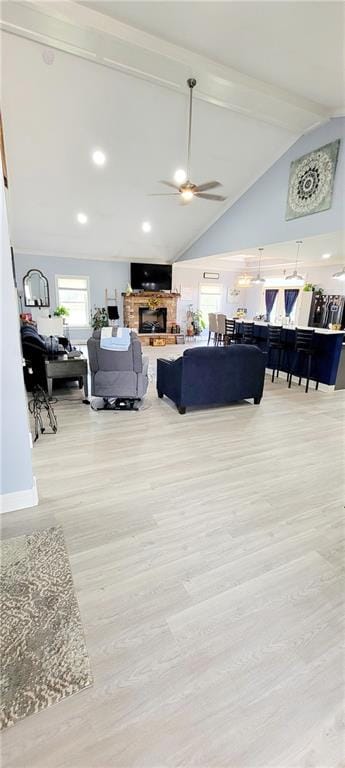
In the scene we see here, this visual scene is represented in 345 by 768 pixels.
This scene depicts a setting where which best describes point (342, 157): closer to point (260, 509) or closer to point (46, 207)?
point (260, 509)

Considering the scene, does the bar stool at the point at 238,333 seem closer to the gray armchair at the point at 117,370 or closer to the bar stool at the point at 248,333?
the bar stool at the point at 248,333

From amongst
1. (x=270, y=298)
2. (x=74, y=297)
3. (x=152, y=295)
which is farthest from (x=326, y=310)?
(x=74, y=297)

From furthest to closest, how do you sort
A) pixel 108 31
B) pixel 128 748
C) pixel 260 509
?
1. pixel 108 31
2. pixel 260 509
3. pixel 128 748

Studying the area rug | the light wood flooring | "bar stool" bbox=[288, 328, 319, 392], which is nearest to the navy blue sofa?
the light wood flooring

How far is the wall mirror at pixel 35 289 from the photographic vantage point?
9.05 m

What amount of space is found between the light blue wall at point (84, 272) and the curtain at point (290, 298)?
17.0ft

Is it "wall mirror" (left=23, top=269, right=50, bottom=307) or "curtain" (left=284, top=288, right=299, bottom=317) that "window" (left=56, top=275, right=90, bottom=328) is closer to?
"wall mirror" (left=23, top=269, right=50, bottom=307)

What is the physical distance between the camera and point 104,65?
4016 mm

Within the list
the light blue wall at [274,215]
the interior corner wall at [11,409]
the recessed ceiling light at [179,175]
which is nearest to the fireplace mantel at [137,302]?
the light blue wall at [274,215]

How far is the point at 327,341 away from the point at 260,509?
4.10m

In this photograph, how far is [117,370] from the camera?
14.0 feet

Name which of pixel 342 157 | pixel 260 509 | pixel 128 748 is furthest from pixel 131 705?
pixel 342 157

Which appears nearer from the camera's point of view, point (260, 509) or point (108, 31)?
point (260, 509)

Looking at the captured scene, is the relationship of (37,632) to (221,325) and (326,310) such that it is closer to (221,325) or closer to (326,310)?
(221,325)
